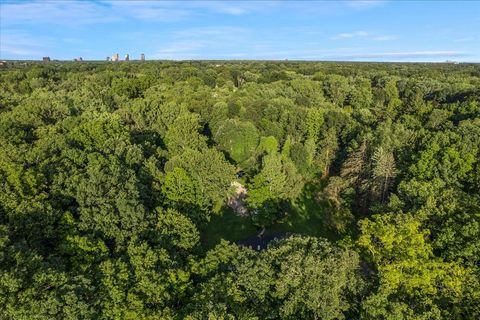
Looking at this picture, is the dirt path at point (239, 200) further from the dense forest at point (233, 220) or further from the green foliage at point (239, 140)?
the green foliage at point (239, 140)

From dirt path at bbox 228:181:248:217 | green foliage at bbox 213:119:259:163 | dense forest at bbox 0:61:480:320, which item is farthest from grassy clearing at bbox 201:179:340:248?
green foliage at bbox 213:119:259:163

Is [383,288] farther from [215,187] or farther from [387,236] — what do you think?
[215,187]

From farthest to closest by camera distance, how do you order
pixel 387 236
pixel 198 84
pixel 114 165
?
pixel 198 84
pixel 114 165
pixel 387 236

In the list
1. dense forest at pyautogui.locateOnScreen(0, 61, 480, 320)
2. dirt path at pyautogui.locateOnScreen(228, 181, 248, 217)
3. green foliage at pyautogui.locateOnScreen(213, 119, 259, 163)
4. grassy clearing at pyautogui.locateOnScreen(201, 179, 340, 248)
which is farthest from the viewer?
green foliage at pyautogui.locateOnScreen(213, 119, 259, 163)

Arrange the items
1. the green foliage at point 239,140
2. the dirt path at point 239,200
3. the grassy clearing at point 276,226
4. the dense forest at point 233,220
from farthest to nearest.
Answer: the green foliage at point 239,140 → the dirt path at point 239,200 → the grassy clearing at point 276,226 → the dense forest at point 233,220

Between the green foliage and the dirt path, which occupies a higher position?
the green foliage

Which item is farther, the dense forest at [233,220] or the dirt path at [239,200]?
the dirt path at [239,200]

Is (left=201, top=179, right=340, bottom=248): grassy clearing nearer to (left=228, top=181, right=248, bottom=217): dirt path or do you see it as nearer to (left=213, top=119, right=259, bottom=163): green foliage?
(left=228, top=181, right=248, bottom=217): dirt path

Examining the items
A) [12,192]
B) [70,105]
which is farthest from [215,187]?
[70,105]

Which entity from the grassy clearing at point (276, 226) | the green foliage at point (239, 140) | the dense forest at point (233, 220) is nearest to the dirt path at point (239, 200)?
the dense forest at point (233, 220)
